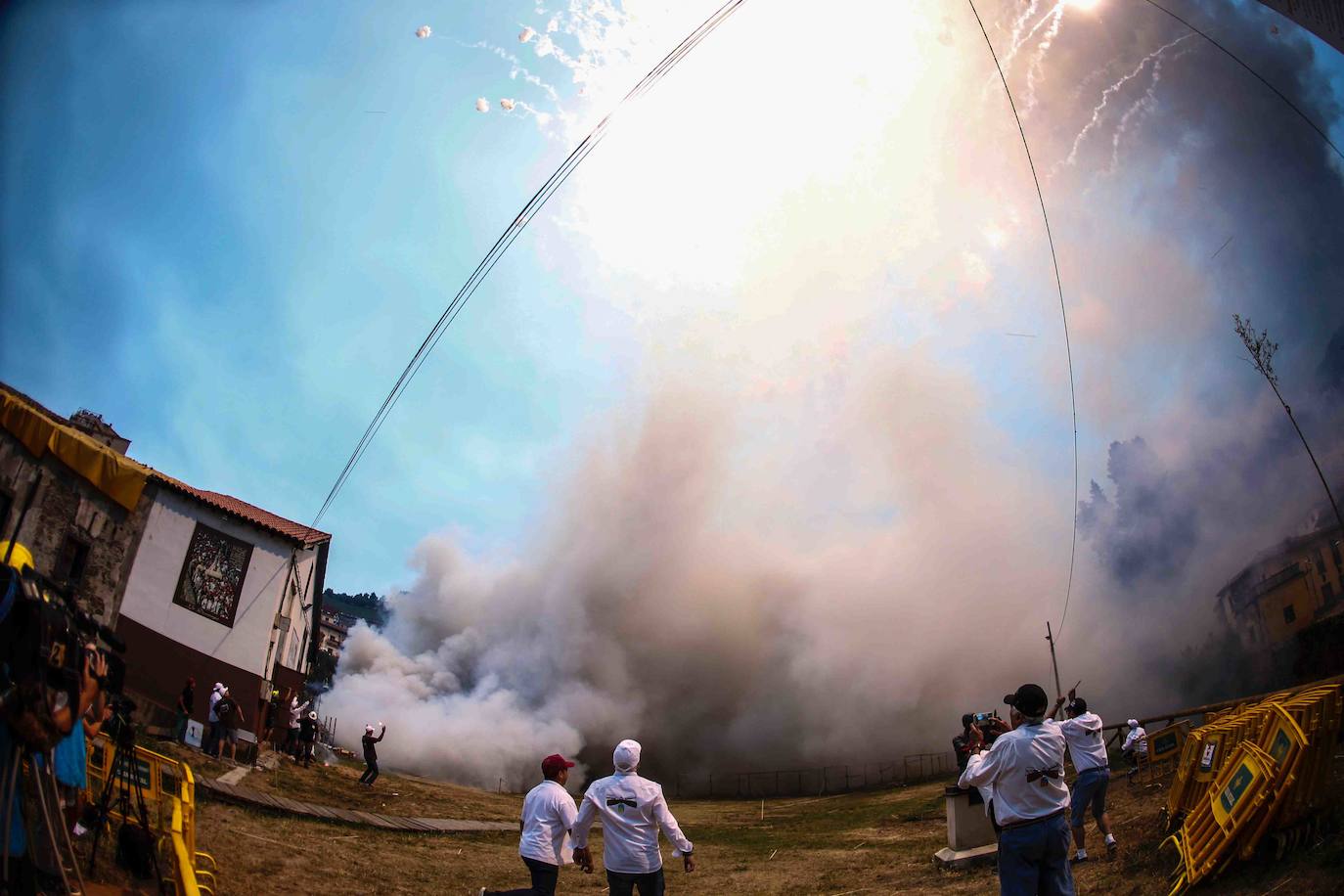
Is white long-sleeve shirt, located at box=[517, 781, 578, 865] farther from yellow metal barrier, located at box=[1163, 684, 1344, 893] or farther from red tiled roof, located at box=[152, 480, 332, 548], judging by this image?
red tiled roof, located at box=[152, 480, 332, 548]

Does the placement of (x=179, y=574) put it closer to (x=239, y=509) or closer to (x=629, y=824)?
(x=239, y=509)

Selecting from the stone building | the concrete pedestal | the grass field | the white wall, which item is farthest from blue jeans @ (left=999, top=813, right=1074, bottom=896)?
the white wall

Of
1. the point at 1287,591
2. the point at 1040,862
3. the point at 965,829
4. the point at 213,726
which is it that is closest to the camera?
the point at 1040,862

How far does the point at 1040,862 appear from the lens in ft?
19.0

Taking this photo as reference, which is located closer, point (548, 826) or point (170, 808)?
point (548, 826)

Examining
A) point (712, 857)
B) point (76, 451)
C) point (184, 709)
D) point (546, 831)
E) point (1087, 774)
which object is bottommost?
point (712, 857)

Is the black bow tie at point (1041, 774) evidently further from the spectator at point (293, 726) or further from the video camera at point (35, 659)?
the spectator at point (293, 726)

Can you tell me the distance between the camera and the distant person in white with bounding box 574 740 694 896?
6715mm

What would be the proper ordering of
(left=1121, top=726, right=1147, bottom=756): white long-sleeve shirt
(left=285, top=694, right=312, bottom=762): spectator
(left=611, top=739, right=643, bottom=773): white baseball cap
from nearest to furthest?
(left=611, top=739, right=643, bottom=773): white baseball cap < (left=1121, top=726, right=1147, bottom=756): white long-sleeve shirt < (left=285, top=694, right=312, bottom=762): spectator

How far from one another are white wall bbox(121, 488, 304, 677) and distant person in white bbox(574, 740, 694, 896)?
811 cm

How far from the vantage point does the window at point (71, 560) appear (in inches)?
367

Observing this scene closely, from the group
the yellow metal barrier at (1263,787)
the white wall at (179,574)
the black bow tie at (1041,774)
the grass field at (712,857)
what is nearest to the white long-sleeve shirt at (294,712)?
the grass field at (712,857)

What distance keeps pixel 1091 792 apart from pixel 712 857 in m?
7.39

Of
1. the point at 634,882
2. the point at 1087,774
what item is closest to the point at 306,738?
the point at 634,882
